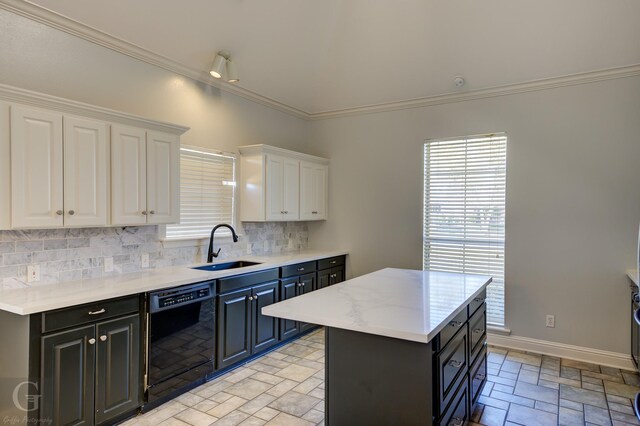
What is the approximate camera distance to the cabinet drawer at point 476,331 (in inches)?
103

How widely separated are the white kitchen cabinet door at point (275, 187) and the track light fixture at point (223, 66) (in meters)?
0.94

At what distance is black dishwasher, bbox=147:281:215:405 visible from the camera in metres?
2.81

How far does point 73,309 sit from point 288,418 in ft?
5.16

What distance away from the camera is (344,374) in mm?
2047

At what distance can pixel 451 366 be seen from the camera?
6.98 feet

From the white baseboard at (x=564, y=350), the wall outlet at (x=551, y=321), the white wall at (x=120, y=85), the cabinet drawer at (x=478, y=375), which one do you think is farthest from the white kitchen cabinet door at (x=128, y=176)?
the wall outlet at (x=551, y=321)

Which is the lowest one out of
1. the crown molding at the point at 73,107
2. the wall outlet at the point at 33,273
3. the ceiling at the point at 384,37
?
the wall outlet at the point at 33,273

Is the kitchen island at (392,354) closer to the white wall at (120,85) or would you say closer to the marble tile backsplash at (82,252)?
the marble tile backsplash at (82,252)

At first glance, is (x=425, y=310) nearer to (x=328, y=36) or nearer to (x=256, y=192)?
(x=256, y=192)

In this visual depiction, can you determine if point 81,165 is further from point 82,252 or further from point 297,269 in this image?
point 297,269

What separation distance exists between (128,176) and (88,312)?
1036mm

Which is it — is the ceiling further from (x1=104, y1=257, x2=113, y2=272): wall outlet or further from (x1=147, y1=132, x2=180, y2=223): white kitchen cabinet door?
(x1=104, y1=257, x2=113, y2=272): wall outlet

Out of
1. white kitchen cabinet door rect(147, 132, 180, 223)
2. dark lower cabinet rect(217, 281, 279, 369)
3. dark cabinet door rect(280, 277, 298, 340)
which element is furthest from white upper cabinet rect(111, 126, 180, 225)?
dark cabinet door rect(280, 277, 298, 340)

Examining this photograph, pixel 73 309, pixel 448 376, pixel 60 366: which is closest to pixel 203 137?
pixel 73 309
